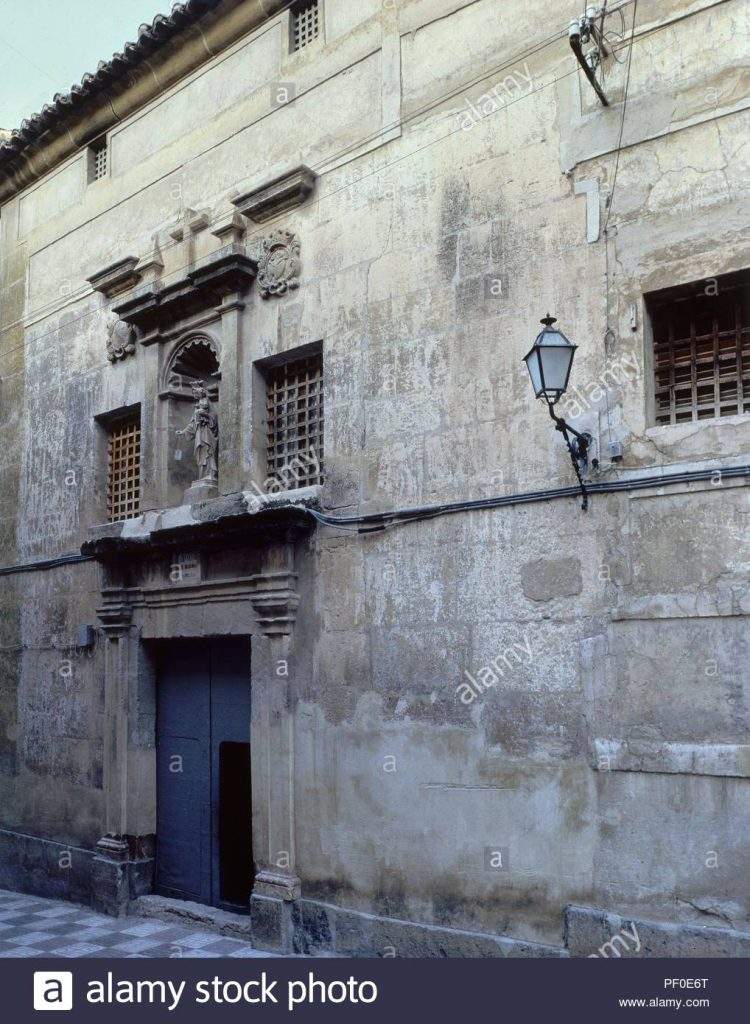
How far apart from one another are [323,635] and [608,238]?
3.51 meters

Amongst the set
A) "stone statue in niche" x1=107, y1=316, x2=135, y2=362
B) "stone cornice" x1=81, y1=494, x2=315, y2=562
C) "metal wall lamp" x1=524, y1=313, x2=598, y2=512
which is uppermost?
"stone statue in niche" x1=107, y1=316, x2=135, y2=362

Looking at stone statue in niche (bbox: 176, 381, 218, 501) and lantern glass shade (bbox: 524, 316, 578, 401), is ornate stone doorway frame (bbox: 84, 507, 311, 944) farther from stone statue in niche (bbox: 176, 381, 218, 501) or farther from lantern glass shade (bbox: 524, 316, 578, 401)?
lantern glass shade (bbox: 524, 316, 578, 401)

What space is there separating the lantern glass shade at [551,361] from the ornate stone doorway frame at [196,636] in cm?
256

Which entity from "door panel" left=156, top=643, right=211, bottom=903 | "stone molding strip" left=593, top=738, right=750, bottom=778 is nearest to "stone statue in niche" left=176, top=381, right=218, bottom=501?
"door panel" left=156, top=643, right=211, bottom=903

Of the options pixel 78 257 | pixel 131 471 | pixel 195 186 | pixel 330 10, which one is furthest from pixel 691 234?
pixel 78 257

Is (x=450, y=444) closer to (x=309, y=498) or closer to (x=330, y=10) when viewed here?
(x=309, y=498)

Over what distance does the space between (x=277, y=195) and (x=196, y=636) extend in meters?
3.82

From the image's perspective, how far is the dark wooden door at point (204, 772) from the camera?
8.80 m

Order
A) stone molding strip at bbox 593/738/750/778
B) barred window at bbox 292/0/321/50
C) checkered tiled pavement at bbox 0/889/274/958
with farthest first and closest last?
barred window at bbox 292/0/321/50 < checkered tiled pavement at bbox 0/889/274/958 < stone molding strip at bbox 593/738/750/778

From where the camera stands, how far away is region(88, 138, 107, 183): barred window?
11.1 m

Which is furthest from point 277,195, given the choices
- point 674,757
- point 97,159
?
point 674,757

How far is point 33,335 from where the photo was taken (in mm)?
11703

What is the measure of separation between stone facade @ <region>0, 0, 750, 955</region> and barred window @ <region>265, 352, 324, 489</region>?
16 centimetres

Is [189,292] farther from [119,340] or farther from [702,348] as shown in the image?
[702,348]
